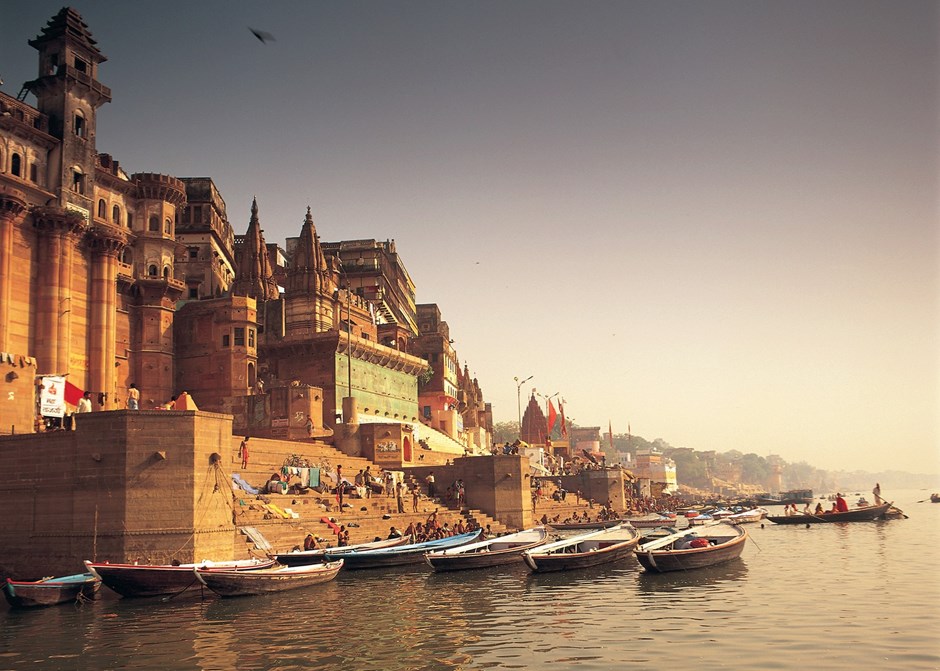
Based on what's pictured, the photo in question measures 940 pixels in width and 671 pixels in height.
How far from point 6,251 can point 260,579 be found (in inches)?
1026

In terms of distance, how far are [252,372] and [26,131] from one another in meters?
20.0

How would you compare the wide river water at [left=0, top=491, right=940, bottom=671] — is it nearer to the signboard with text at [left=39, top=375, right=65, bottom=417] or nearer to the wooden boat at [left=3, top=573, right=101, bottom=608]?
the wooden boat at [left=3, top=573, right=101, bottom=608]

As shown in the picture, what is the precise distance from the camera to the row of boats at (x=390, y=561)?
75.0ft

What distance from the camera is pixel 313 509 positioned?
34125 millimetres

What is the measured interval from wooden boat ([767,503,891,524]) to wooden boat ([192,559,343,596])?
133 ft

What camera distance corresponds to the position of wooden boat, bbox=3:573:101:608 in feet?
72.0

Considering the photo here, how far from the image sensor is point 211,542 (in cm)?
2530

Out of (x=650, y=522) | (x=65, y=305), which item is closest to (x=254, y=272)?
(x=65, y=305)

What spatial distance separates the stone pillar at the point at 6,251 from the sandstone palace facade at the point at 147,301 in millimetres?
68

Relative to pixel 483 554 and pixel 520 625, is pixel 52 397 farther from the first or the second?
pixel 520 625

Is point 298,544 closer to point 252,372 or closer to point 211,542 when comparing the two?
point 211,542

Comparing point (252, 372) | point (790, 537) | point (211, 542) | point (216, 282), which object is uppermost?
point (216, 282)

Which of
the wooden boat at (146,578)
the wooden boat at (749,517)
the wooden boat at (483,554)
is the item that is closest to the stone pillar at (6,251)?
the wooden boat at (146,578)

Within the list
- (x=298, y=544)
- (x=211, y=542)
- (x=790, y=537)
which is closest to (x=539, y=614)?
(x=211, y=542)
